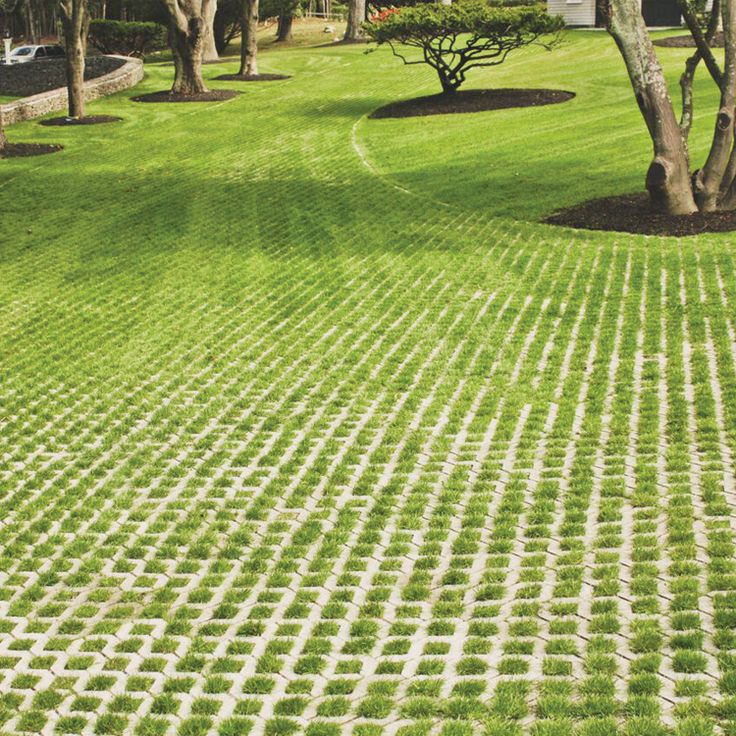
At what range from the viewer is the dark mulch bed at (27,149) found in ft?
87.7

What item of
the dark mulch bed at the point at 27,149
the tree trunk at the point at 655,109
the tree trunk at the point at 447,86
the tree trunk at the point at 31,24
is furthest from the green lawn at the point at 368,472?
the tree trunk at the point at 31,24

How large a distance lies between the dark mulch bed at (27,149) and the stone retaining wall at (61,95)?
70.2 inches

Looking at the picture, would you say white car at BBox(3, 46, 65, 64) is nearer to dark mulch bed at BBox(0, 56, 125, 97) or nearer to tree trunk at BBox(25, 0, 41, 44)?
dark mulch bed at BBox(0, 56, 125, 97)

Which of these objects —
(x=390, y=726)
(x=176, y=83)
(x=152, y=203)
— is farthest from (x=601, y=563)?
(x=176, y=83)

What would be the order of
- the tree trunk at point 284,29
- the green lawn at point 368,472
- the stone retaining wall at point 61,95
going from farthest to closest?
the tree trunk at point 284,29 → the stone retaining wall at point 61,95 → the green lawn at point 368,472

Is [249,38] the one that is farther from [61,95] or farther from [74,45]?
[74,45]

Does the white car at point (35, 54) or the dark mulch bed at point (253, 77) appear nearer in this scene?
the dark mulch bed at point (253, 77)

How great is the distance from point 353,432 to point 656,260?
661 centimetres

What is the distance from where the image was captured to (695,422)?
939cm

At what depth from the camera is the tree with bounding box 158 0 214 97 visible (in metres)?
35.2

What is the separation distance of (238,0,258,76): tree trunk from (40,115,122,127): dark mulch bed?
10087 millimetres

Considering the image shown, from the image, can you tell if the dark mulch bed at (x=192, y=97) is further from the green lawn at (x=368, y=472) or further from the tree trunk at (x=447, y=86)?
the green lawn at (x=368, y=472)

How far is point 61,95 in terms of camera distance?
1398 inches

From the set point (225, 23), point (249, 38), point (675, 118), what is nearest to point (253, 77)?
point (249, 38)
